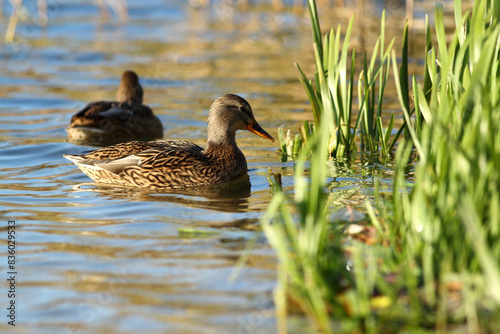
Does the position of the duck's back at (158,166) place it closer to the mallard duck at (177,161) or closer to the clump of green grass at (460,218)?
the mallard duck at (177,161)

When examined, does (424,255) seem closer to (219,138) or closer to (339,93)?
(339,93)

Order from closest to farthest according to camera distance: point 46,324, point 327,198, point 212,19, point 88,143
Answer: point 46,324 → point 327,198 → point 88,143 → point 212,19

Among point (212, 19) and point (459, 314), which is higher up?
point (212, 19)

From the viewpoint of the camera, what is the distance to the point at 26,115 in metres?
11.0

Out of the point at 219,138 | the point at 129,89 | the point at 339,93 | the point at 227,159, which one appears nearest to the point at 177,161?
the point at 227,159

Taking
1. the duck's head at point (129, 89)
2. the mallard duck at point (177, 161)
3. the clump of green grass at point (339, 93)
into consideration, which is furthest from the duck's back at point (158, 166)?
the duck's head at point (129, 89)

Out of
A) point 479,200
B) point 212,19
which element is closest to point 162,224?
point 479,200

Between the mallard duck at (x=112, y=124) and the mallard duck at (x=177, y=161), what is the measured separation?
2.12 metres

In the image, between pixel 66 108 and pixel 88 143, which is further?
pixel 66 108

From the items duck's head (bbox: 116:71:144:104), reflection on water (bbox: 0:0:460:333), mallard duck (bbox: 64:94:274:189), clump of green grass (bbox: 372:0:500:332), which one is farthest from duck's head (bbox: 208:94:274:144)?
clump of green grass (bbox: 372:0:500:332)

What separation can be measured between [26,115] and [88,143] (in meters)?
1.81

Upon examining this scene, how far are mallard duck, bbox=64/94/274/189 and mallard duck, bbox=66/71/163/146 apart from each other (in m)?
2.12

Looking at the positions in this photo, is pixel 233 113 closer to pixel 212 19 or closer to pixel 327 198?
pixel 327 198

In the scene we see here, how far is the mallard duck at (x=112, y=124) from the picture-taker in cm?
965
